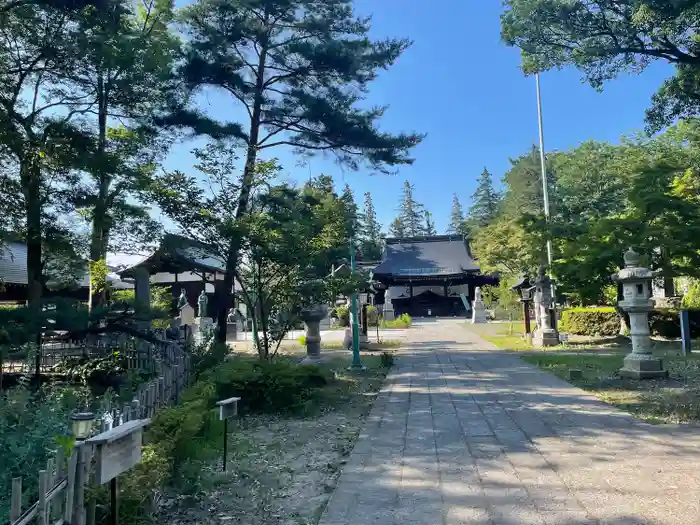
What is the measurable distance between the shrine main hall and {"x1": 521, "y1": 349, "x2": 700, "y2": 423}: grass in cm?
2399

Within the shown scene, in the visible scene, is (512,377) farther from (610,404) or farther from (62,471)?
(62,471)

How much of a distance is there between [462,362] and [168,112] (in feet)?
28.4

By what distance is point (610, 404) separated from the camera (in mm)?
6680

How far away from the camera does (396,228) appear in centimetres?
6881

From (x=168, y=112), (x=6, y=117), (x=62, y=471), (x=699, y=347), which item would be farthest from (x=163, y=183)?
(x=699, y=347)

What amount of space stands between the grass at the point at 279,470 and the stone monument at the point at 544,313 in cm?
926

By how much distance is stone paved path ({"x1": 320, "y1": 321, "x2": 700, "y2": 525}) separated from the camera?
3.30 meters

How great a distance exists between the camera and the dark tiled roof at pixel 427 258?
36469 millimetres

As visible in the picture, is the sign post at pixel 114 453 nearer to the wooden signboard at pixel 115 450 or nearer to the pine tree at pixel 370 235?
the wooden signboard at pixel 115 450

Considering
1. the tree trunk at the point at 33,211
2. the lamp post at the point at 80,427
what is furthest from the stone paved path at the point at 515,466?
the tree trunk at the point at 33,211

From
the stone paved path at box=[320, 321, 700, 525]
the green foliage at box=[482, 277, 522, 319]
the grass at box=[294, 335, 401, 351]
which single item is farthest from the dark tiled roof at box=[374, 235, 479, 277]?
the stone paved path at box=[320, 321, 700, 525]

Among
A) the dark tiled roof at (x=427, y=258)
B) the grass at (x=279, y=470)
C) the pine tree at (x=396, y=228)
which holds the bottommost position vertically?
the grass at (x=279, y=470)

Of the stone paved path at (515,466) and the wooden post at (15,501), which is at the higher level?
the wooden post at (15,501)

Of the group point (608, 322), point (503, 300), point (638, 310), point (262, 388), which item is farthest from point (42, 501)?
point (503, 300)
